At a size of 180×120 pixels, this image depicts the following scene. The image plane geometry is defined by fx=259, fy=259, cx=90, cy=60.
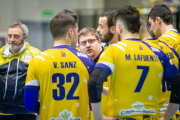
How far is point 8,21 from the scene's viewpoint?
10266 millimetres

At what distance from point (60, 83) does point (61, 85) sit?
0.02m

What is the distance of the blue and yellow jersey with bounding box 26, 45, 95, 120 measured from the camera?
7.97ft

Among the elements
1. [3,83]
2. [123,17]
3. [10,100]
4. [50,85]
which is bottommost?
[10,100]

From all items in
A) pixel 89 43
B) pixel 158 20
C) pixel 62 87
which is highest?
pixel 158 20

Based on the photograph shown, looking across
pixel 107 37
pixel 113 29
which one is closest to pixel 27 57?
pixel 107 37

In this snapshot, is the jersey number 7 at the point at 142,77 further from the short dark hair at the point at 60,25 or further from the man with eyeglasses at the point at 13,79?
the man with eyeglasses at the point at 13,79

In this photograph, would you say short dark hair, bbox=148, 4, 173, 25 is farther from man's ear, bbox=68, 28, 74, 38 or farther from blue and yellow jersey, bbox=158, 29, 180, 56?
man's ear, bbox=68, 28, 74, 38

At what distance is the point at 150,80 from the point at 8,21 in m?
8.97

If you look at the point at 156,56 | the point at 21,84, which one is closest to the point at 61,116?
the point at 156,56

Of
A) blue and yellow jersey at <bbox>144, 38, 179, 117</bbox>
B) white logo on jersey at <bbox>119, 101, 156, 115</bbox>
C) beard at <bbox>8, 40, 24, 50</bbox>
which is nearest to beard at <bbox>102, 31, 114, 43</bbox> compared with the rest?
blue and yellow jersey at <bbox>144, 38, 179, 117</bbox>

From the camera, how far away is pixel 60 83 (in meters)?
2.43

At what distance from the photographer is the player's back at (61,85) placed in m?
2.43

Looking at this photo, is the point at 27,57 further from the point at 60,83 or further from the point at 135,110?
the point at 135,110

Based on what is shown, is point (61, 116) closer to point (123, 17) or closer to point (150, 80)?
point (150, 80)
